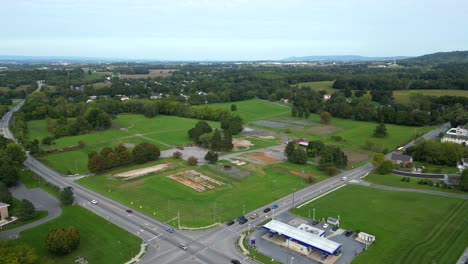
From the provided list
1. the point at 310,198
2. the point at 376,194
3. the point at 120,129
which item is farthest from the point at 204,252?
the point at 120,129

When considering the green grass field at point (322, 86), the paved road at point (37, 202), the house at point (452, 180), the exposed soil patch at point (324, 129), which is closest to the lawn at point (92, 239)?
the paved road at point (37, 202)

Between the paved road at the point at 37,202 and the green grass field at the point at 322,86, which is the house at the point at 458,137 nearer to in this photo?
the paved road at the point at 37,202

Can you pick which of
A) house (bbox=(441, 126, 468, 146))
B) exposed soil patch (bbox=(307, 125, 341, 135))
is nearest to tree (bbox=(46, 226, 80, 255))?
exposed soil patch (bbox=(307, 125, 341, 135))

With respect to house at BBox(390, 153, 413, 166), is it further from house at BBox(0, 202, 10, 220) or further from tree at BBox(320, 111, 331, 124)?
house at BBox(0, 202, 10, 220)

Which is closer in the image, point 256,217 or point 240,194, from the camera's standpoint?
point 256,217

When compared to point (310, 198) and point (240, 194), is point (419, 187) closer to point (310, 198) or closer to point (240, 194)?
point (310, 198)

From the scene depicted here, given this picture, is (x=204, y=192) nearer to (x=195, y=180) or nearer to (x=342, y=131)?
(x=195, y=180)
